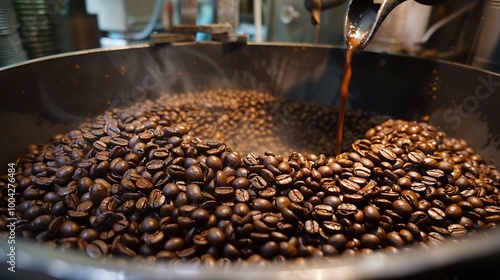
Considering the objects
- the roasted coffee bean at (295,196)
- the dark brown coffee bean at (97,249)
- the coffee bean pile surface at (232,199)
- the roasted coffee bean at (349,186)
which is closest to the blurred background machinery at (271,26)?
the coffee bean pile surface at (232,199)

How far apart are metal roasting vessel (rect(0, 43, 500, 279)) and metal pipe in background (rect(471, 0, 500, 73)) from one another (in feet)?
0.42

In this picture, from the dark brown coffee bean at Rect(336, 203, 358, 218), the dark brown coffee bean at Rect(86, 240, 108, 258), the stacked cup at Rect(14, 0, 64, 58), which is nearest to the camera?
the dark brown coffee bean at Rect(86, 240, 108, 258)

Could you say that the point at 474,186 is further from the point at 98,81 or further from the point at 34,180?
the point at 98,81

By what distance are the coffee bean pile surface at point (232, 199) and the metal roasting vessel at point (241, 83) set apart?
13 centimetres

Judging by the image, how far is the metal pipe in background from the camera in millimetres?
1279

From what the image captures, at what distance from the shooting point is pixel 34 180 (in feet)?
3.15

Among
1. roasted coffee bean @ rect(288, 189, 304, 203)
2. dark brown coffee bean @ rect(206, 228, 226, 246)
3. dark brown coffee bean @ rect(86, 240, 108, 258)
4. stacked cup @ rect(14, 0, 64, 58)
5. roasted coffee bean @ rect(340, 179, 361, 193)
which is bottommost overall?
dark brown coffee bean @ rect(86, 240, 108, 258)

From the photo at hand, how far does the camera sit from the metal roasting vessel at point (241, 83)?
3.96ft

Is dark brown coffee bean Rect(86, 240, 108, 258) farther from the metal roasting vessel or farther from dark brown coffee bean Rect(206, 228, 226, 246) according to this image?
the metal roasting vessel

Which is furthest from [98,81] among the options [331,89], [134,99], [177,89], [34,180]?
[331,89]

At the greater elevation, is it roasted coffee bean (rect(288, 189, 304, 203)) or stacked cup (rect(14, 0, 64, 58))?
stacked cup (rect(14, 0, 64, 58))

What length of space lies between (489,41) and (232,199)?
1254 millimetres

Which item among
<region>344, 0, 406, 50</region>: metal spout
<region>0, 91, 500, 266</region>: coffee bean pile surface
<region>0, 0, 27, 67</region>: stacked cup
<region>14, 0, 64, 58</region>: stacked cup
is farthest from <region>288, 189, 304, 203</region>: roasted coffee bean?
<region>14, 0, 64, 58</region>: stacked cup

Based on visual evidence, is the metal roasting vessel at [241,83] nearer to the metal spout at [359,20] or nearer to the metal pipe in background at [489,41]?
the metal pipe in background at [489,41]
